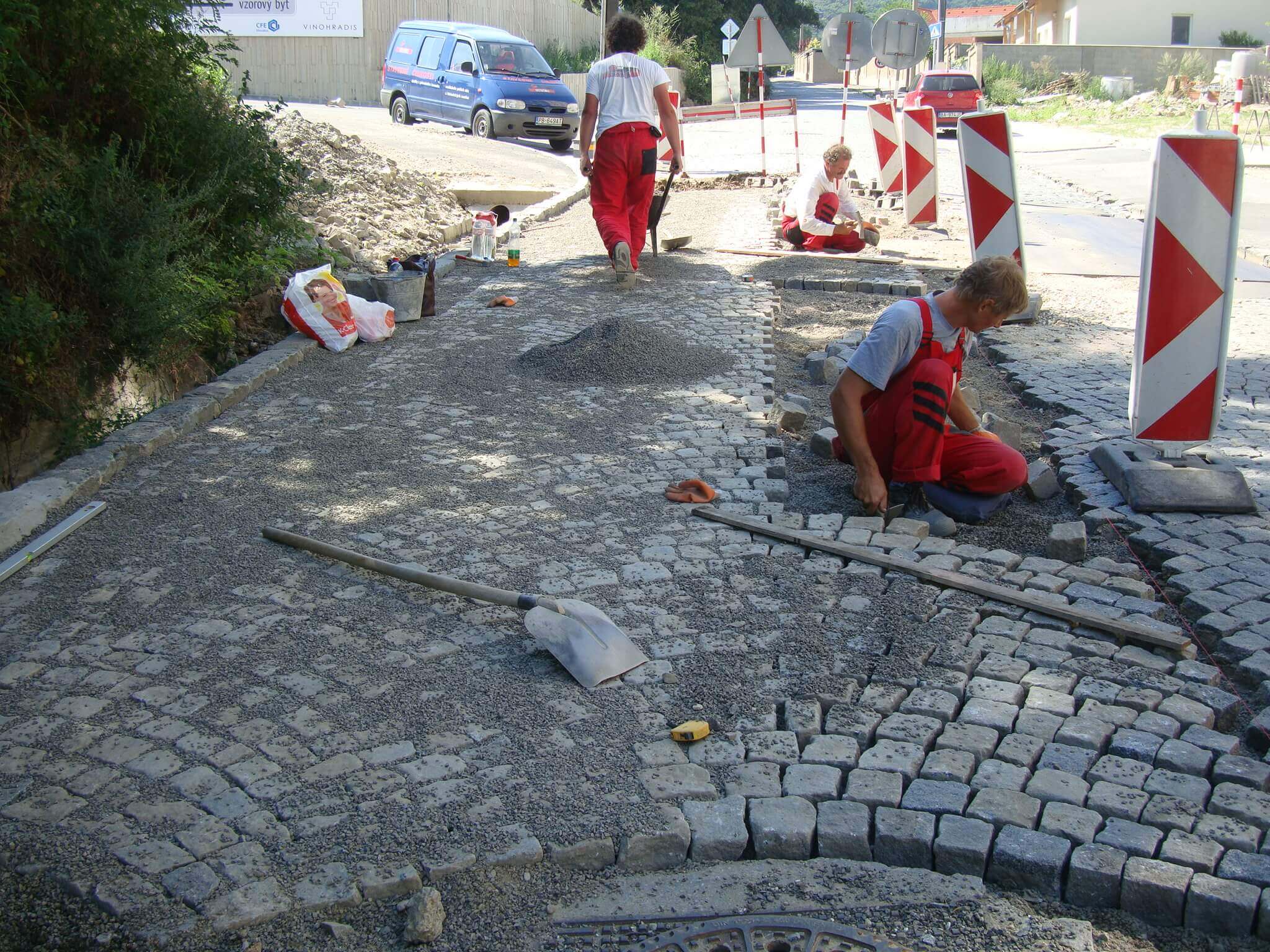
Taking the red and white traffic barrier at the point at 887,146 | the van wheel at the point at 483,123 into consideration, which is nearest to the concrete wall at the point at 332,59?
the van wheel at the point at 483,123

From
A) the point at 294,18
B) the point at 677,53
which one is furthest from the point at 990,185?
the point at 677,53

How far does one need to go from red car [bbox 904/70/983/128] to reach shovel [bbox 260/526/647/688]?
2877 cm

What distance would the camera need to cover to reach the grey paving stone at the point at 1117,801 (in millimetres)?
2760

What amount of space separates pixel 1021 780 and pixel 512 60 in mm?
21334

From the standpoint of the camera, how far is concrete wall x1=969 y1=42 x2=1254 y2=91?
4828cm

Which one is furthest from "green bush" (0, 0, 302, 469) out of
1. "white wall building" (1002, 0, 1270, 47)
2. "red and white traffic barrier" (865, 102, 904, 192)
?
"white wall building" (1002, 0, 1270, 47)

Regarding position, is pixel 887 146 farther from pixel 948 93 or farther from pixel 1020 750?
pixel 948 93

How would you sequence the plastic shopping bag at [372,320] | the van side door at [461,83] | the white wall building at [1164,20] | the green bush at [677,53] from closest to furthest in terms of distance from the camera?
the plastic shopping bag at [372,320] → the van side door at [461,83] → the green bush at [677,53] → the white wall building at [1164,20]

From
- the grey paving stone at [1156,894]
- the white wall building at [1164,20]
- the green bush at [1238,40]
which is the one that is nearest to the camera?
the grey paving stone at [1156,894]

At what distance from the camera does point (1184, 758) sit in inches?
117

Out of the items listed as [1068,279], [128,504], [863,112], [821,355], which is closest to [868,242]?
[1068,279]

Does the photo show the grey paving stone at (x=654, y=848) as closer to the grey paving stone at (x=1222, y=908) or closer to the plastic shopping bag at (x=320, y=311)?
the grey paving stone at (x=1222, y=908)

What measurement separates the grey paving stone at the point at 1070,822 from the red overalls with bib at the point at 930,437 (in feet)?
6.51

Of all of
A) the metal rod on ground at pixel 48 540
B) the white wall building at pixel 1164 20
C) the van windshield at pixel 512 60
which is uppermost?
the white wall building at pixel 1164 20
